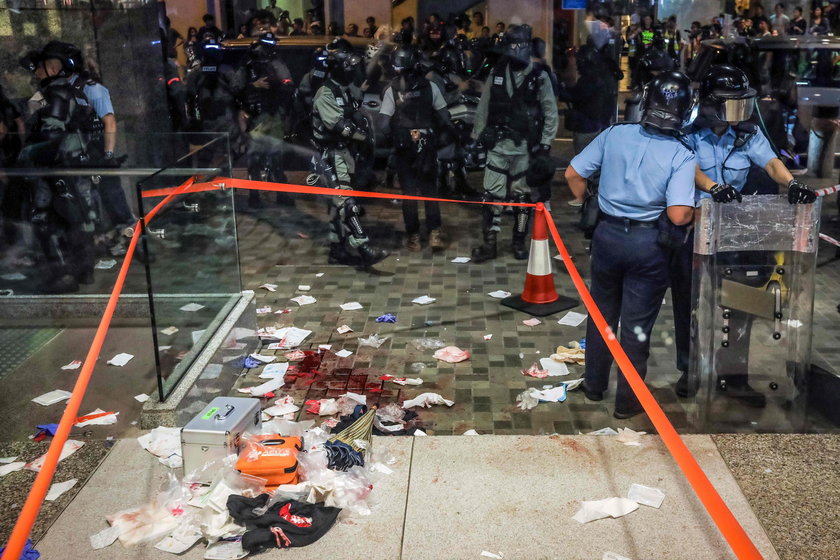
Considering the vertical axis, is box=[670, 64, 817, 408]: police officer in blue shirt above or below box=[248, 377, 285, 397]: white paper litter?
above

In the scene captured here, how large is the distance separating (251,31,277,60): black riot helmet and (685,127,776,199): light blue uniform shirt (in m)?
5.98

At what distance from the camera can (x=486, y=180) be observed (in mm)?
8758

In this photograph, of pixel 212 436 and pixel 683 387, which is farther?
pixel 683 387

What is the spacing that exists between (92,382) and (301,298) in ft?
6.62

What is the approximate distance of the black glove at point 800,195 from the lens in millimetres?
4453

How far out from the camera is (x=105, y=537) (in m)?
3.67

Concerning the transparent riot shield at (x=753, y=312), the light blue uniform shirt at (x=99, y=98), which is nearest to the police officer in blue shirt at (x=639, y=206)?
the transparent riot shield at (x=753, y=312)

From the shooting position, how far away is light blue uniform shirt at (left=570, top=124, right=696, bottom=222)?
475 centimetres

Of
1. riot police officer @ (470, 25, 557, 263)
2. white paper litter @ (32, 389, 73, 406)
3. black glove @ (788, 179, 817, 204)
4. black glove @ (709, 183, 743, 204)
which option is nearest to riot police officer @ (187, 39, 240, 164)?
riot police officer @ (470, 25, 557, 263)

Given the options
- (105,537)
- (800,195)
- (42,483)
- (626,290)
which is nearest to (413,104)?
(626,290)

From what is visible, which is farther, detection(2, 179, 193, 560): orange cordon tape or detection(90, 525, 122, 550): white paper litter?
detection(90, 525, 122, 550): white paper litter

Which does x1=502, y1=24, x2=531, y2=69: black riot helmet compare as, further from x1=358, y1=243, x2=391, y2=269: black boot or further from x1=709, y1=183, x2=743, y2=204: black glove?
x1=709, y1=183, x2=743, y2=204: black glove

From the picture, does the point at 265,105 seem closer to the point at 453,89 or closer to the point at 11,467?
the point at 453,89

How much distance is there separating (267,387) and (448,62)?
5.04 meters
